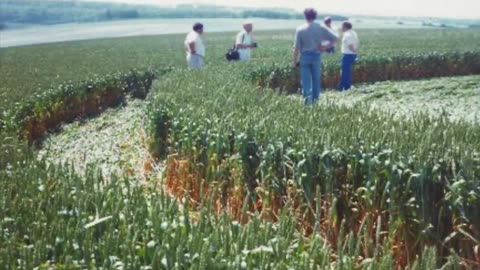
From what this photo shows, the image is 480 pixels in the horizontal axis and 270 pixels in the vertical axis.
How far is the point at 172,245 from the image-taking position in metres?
2.86

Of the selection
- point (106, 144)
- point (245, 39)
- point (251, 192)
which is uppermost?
point (245, 39)

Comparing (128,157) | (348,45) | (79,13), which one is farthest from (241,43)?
(79,13)

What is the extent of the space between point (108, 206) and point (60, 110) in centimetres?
942

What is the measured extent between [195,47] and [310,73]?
3.28 meters

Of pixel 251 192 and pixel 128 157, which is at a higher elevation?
pixel 251 192

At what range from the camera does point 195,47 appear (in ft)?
41.8

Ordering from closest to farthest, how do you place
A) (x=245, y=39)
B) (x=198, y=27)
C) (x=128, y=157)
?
(x=128, y=157) → (x=198, y=27) → (x=245, y=39)

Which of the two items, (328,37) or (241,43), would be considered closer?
(328,37)

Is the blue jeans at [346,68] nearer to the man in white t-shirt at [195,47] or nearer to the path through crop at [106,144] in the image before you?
the man in white t-shirt at [195,47]

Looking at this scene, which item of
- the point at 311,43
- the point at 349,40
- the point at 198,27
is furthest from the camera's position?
the point at 349,40

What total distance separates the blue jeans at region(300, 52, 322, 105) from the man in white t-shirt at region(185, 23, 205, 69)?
2848mm

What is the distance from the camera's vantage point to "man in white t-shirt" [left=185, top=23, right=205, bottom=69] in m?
12.3

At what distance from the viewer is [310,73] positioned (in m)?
10.5

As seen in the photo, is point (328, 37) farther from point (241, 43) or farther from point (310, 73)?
point (241, 43)
